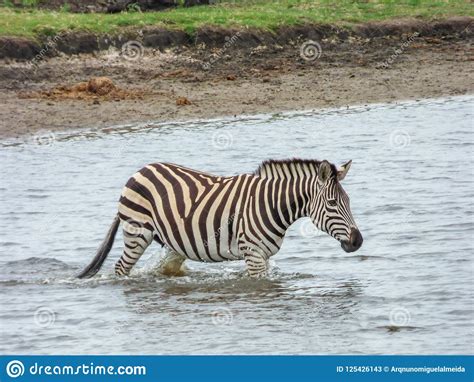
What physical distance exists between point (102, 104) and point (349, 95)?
428 cm

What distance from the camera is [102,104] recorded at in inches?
806

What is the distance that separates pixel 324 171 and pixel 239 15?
12.0m

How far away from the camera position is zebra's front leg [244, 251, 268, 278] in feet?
39.7

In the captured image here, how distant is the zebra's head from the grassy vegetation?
10.6 meters

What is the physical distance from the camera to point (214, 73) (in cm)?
2184

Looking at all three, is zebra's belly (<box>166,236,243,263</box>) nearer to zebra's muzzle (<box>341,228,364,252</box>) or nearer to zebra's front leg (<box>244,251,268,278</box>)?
zebra's front leg (<box>244,251,268,278</box>)

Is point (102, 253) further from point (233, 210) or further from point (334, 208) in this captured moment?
point (334, 208)

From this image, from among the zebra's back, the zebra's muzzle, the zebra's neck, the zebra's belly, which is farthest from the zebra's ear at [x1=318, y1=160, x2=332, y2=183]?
the zebra's belly

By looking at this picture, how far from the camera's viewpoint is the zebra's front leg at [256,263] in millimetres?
12094

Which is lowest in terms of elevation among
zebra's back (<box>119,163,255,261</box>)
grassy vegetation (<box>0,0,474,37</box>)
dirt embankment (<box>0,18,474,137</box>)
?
zebra's back (<box>119,163,255,261</box>)

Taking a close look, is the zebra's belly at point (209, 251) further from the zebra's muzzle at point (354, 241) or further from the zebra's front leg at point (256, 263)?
the zebra's muzzle at point (354, 241)

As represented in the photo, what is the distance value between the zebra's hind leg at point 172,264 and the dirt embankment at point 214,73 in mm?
6827

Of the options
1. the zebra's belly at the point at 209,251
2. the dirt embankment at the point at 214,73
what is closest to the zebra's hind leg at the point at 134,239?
the zebra's belly at the point at 209,251

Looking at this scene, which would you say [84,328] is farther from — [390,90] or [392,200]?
[390,90]
